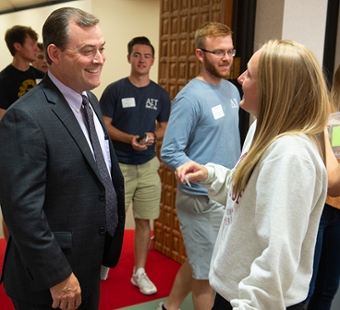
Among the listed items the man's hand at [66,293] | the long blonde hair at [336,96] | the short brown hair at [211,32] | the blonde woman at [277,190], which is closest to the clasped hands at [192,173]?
the blonde woman at [277,190]

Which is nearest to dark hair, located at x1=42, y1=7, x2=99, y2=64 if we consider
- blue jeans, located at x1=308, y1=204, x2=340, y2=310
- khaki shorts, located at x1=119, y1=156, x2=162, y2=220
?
blue jeans, located at x1=308, y1=204, x2=340, y2=310

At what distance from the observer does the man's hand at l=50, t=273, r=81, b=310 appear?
5.11ft

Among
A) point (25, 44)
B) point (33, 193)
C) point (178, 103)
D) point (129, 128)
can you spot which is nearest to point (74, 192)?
point (33, 193)

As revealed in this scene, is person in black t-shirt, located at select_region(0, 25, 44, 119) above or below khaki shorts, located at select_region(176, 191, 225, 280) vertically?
above

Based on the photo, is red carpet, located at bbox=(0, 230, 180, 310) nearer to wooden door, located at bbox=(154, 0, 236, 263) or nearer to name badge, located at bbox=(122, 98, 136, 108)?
wooden door, located at bbox=(154, 0, 236, 263)

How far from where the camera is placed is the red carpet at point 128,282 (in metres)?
3.13

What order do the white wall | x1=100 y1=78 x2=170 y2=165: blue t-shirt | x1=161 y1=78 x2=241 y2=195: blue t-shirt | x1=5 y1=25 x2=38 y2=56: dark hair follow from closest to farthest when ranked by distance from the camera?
x1=161 y1=78 x2=241 y2=195: blue t-shirt
the white wall
x1=100 y1=78 x2=170 y2=165: blue t-shirt
x1=5 y1=25 x2=38 y2=56: dark hair

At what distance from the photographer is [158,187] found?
3516 mm

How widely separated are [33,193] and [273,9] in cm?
222

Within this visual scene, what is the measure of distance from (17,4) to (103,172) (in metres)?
4.76

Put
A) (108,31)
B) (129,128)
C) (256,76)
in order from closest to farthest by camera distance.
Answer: (256,76)
(129,128)
(108,31)

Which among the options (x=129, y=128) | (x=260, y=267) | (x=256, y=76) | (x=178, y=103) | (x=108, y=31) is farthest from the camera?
(x=108, y=31)

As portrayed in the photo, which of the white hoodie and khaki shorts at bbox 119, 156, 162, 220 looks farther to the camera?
khaki shorts at bbox 119, 156, 162, 220

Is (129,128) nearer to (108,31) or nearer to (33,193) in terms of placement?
(33,193)
